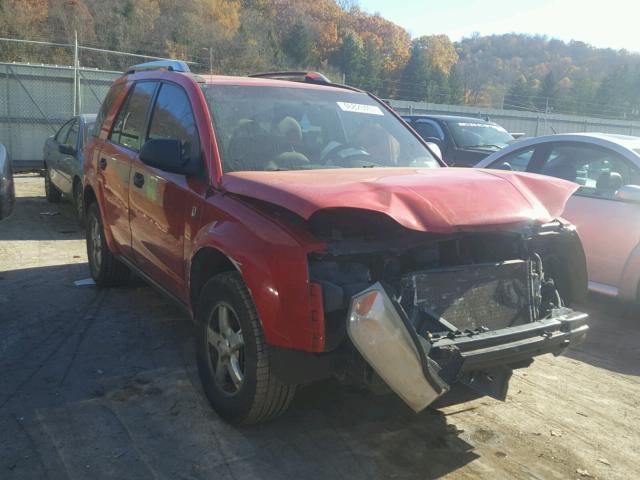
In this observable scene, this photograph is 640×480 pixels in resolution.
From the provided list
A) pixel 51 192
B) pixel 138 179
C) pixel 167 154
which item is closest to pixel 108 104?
pixel 138 179

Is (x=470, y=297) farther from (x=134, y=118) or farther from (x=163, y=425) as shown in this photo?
(x=134, y=118)

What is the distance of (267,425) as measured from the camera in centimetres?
328

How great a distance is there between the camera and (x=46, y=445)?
3025 mm

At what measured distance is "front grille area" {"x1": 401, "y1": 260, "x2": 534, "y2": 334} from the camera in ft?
9.30

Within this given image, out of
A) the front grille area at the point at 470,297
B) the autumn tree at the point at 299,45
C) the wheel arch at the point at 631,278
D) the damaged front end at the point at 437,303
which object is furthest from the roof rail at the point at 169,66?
the autumn tree at the point at 299,45

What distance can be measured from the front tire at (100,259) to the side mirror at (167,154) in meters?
2.10

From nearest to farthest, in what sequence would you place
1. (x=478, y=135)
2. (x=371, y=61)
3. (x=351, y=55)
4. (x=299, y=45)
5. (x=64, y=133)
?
(x=64, y=133), (x=478, y=135), (x=299, y=45), (x=351, y=55), (x=371, y=61)

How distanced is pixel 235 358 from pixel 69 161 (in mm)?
6703

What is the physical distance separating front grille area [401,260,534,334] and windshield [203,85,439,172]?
1.18 meters

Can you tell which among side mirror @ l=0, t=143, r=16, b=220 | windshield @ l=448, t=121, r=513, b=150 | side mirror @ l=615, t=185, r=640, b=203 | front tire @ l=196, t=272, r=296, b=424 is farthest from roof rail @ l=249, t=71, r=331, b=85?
windshield @ l=448, t=121, r=513, b=150

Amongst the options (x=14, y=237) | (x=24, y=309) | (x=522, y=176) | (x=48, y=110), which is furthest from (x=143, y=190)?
(x=48, y=110)

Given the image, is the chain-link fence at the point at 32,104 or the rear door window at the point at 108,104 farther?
the chain-link fence at the point at 32,104

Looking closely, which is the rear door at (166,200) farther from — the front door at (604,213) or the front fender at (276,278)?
the front door at (604,213)

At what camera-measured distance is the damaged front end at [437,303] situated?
100 inches
